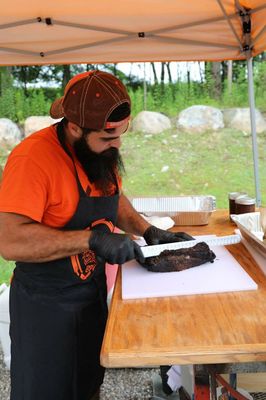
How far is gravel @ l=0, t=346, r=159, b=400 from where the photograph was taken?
252 centimetres

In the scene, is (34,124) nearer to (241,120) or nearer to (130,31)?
(241,120)

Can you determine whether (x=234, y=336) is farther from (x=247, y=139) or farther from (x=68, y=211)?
(x=247, y=139)

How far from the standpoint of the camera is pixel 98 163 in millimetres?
1606

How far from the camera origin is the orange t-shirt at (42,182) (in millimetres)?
1403

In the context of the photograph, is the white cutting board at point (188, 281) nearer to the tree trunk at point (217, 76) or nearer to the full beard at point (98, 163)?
the full beard at point (98, 163)

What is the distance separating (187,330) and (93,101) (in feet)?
2.67

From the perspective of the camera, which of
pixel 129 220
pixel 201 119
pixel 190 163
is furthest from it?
pixel 201 119

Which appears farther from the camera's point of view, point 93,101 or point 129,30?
point 129,30

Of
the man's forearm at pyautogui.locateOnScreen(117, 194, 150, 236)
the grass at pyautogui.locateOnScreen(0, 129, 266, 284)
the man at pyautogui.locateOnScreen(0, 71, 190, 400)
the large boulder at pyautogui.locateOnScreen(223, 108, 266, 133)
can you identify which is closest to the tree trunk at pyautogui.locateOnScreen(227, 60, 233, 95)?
the large boulder at pyautogui.locateOnScreen(223, 108, 266, 133)

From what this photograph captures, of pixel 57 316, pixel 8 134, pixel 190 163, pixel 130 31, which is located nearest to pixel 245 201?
pixel 57 316

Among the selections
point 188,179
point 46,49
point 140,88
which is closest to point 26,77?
point 140,88

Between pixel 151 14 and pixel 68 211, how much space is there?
69.3 inches

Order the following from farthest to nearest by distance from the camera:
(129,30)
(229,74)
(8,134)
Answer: (229,74) → (8,134) → (129,30)

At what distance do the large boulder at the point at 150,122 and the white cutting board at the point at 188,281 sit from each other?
25.0 feet
